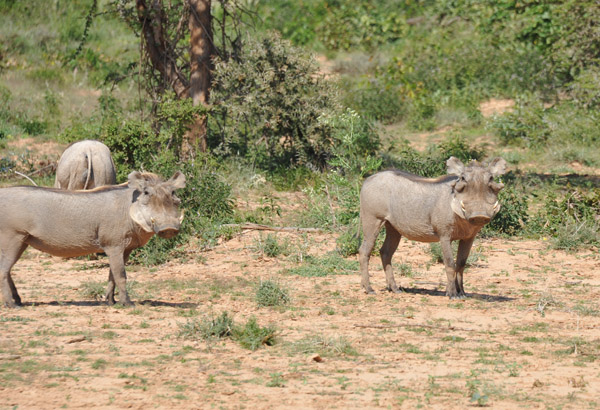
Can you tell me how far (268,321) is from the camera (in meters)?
8.16

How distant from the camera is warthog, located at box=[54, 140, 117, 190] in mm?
10742

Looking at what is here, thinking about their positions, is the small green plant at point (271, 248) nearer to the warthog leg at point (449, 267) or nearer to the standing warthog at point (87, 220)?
the warthog leg at point (449, 267)

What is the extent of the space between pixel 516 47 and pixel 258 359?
15.9m

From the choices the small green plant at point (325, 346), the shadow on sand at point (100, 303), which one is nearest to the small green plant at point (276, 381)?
the small green plant at point (325, 346)

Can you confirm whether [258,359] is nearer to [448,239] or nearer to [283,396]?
[283,396]

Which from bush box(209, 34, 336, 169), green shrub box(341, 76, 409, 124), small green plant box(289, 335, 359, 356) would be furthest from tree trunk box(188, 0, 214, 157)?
small green plant box(289, 335, 359, 356)

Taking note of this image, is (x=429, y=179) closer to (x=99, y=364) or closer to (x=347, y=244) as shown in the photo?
(x=347, y=244)

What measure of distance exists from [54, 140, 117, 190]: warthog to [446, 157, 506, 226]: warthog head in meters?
4.48

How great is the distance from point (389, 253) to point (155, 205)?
2.77 metres

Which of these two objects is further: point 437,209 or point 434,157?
point 434,157

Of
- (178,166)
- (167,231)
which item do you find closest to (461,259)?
(167,231)

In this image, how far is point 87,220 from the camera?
326 inches

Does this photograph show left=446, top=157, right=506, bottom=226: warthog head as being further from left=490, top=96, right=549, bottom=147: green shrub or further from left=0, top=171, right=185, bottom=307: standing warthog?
left=490, top=96, right=549, bottom=147: green shrub

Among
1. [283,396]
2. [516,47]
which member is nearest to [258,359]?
[283,396]
